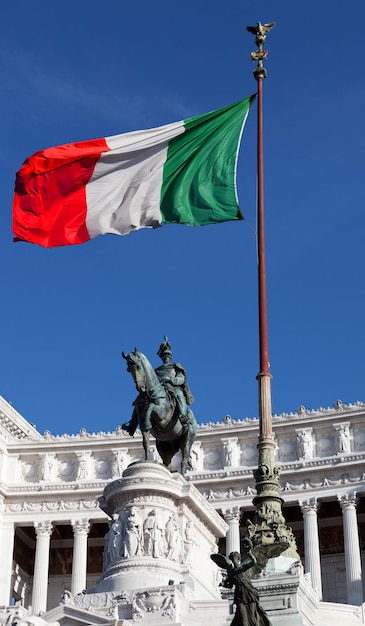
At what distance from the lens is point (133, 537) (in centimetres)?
3288

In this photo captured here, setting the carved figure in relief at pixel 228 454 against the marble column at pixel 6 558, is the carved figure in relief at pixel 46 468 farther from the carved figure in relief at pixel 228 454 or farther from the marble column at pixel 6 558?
the carved figure in relief at pixel 228 454

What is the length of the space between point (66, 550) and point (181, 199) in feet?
155

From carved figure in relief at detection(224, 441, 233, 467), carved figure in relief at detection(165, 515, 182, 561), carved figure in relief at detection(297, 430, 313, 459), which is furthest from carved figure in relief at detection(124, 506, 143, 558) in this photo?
carved figure in relief at detection(224, 441, 233, 467)

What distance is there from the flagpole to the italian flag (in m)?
3.06

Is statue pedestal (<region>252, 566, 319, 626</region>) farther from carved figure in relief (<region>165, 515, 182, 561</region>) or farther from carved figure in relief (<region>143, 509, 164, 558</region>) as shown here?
carved figure in relief (<region>165, 515, 182, 561</region>)

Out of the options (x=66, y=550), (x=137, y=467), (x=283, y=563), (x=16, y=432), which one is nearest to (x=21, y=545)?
(x=66, y=550)

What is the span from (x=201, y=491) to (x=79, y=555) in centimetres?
836

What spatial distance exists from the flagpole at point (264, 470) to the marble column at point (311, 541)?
124ft

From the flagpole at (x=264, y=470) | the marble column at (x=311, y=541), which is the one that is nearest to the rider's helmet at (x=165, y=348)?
the flagpole at (x=264, y=470)

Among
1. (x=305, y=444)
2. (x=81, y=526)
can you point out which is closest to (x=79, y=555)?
(x=81, y=526)

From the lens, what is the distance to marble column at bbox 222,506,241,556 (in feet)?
218

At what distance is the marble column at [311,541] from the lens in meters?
63.1

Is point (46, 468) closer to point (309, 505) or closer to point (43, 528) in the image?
point (43, 528)

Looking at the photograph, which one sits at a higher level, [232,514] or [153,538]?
[232,514]
